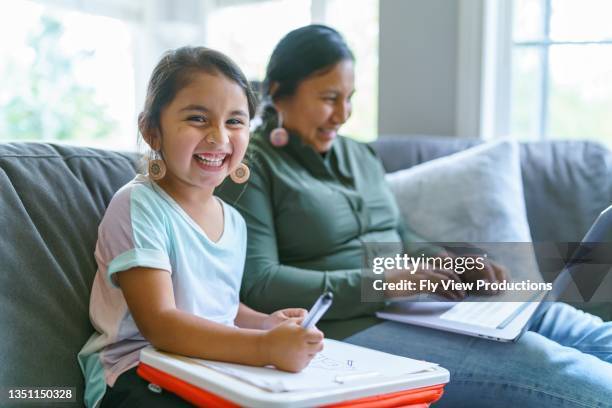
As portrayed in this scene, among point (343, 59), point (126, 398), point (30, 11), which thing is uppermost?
point (30, 11)

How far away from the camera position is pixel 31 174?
1.06m

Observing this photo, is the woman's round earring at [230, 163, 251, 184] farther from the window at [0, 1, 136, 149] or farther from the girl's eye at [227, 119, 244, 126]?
the window at [0, 1, 136, 149]

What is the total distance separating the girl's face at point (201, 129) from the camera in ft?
3.21

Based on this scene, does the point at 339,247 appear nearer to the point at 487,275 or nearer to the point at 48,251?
the point at 487,275

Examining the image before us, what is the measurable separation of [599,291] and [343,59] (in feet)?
2.30

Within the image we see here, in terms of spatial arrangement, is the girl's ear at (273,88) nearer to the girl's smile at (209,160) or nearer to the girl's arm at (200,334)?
the girl's smile at (209,160)

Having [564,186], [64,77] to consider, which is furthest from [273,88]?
[64,77]

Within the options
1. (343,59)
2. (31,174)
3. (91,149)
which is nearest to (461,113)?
(343,59)

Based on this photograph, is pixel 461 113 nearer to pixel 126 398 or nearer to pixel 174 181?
pixel 174 181

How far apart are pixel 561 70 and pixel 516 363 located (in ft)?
4.26

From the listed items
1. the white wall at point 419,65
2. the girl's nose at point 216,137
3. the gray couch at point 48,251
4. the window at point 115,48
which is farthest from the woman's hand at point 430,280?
the window at point 115,48

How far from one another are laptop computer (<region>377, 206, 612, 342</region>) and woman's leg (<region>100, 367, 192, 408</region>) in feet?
1.67

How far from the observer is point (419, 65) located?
2.08 metres

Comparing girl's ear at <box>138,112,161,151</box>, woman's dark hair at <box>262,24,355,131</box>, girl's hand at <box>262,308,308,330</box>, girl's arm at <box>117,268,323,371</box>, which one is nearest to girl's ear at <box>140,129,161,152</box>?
girl's ear at <box>138,112,161,151</box>
